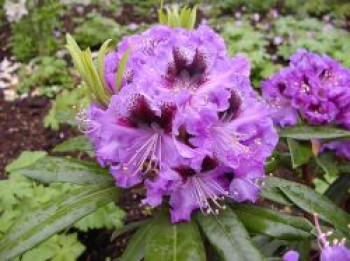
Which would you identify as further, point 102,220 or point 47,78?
point 47,78

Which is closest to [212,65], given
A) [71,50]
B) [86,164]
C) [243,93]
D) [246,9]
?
[243,93]

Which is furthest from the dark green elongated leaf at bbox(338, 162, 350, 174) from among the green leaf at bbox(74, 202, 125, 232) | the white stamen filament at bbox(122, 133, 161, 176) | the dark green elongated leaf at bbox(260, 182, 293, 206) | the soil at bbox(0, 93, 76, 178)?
the soil at bbox(0, 93, 76, 178)

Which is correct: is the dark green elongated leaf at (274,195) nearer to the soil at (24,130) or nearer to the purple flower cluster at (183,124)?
the purple flower cluster at (183,124)

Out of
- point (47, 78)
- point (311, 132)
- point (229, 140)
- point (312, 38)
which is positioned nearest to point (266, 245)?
point (311, 132)

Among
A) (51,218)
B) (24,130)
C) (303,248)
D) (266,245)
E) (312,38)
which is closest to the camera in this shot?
(51,218)

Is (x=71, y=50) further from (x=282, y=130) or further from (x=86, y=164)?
(x=282, y=130)

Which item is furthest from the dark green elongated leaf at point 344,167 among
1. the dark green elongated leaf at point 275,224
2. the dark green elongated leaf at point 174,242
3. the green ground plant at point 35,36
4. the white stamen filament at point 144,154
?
the green ground plant at point 35,36

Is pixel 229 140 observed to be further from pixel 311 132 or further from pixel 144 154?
pixel 311 132
